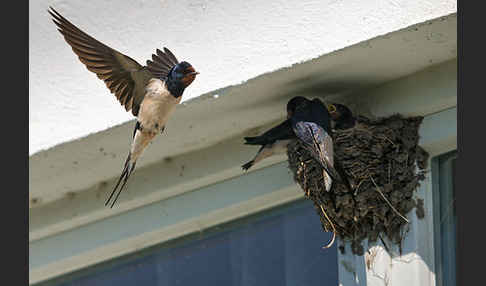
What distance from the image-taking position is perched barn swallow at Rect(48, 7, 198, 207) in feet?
20.9

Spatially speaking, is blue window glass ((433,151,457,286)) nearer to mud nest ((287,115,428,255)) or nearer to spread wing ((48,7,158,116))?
mud nest ((287,115,428,255))

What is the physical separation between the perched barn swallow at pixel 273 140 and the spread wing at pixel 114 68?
73cm

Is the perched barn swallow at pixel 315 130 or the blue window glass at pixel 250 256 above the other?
the perched barn swallow at pixel 315 130

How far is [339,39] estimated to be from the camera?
6.62 metres

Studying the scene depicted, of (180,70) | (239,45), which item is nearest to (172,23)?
(239,45)

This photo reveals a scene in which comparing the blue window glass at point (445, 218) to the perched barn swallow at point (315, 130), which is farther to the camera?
the perched barn swallow at point (315, 130)

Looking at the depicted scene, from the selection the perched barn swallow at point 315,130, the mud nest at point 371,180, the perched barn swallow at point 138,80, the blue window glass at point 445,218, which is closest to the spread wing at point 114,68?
the perched barn swallow at point 138,80

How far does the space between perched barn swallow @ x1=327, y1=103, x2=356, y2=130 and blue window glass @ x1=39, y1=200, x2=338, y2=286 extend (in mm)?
335

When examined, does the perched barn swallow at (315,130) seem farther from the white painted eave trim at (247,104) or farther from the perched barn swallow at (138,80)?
the perched barn swallow at (138,80)

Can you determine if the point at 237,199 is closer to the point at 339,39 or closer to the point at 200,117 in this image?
the point at 200,117

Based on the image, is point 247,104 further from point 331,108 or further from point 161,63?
point 161,63

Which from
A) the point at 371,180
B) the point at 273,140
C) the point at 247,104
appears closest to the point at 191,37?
the point at 247,104

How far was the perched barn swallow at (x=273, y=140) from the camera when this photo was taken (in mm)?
7090

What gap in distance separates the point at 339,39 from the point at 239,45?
43 cm
